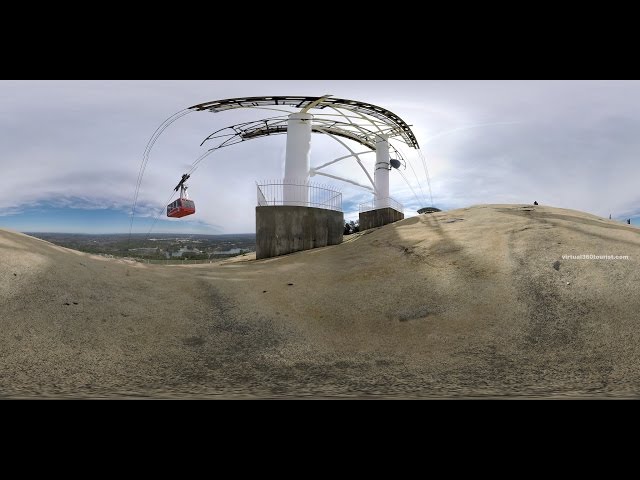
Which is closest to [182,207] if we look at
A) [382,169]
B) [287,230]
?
[287,230]

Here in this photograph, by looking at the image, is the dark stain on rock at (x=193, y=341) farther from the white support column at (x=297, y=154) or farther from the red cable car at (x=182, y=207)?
the white support column at (x=297, y=154)

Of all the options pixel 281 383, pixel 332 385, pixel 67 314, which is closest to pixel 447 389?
pixel 332 385

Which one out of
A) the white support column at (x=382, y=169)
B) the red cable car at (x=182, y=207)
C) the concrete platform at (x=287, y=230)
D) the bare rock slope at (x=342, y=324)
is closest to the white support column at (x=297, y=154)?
the concrete platform at (x=287, y=230)

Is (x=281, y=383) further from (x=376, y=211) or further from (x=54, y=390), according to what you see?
(x=376, y=211)

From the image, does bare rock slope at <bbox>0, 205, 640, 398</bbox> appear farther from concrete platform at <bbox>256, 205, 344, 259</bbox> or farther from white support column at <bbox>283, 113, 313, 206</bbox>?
white support column at <bbox>283, 113, 313, 206</bbox>

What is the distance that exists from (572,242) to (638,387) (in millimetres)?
6596

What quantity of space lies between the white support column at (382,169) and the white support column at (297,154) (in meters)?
8.45

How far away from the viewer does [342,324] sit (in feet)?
26.6

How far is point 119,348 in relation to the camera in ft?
20.2

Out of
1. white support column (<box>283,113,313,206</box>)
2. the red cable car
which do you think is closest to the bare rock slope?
the red cable car

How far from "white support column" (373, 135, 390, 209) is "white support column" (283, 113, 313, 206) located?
333 inches

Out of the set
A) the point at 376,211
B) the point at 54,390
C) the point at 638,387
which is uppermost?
the point at 376,211

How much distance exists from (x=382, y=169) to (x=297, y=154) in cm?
959

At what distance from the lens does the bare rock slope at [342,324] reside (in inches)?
203
